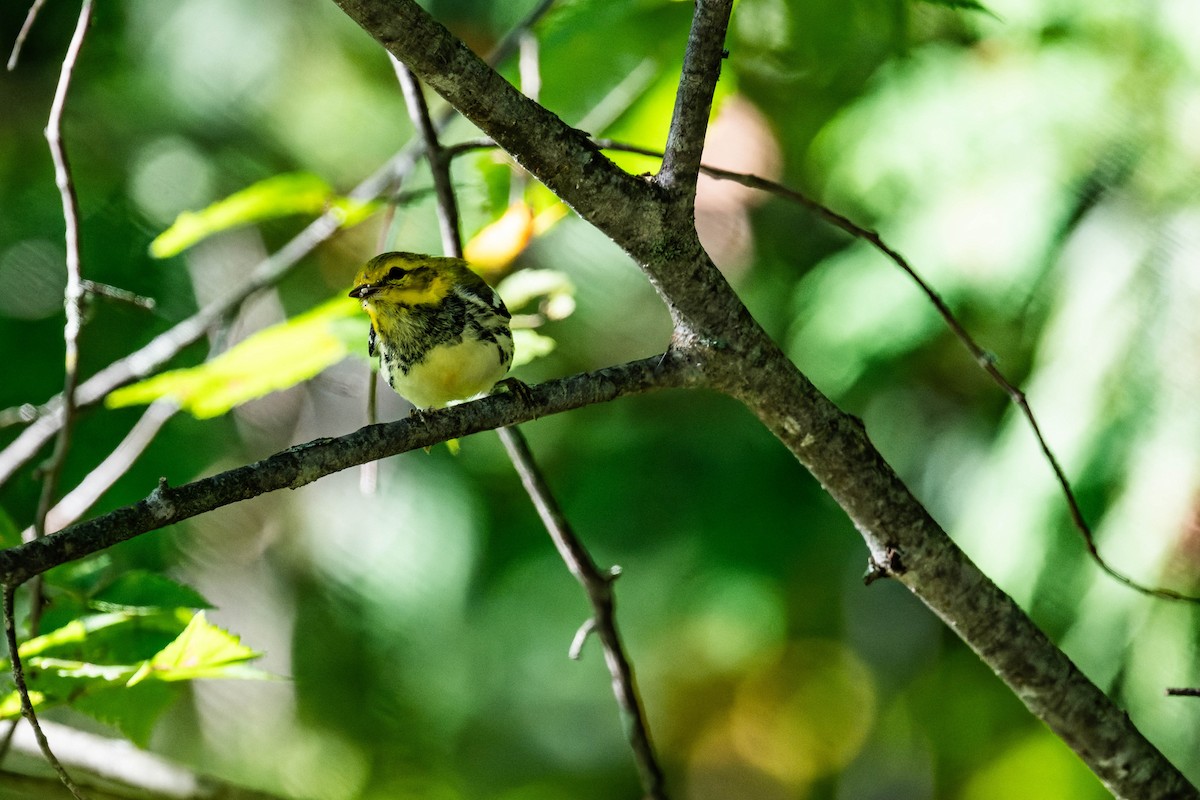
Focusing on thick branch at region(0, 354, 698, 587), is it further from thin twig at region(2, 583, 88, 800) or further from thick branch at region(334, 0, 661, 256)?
thick branch at region(334, 0, 661, 256)

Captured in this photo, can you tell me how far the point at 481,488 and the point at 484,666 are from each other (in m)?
0.38

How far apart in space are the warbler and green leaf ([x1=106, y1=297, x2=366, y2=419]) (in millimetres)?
207

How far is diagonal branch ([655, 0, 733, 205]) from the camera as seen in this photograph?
31.9 inches

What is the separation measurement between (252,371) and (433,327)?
1.08ft

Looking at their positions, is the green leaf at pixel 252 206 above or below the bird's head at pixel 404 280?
below

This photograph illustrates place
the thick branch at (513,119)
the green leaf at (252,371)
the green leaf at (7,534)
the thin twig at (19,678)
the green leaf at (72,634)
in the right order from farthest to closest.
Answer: the green leaf at (252,371)
the green leaf at (7,534)
the green leaf at (72,634)
the thick branch at (513,119)
the thin twig at (19,678)

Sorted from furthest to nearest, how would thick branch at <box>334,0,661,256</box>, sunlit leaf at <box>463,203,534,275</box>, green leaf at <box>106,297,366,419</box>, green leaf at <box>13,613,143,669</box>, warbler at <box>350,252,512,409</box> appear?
warbler at <box>350,252,512,409</box>
sunlit leaf at <box>463,203,534,275</box>
green leaf at <box>106,297,366,419</box>
green leaf at <box>13,613,143,669</box>
thick branch at <box>334,0,661,256</box>

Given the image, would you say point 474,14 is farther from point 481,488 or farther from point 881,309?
point 881,309

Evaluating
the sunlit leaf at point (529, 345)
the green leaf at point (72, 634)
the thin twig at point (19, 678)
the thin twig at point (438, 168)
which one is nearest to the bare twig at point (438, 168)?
the thin twig at point (438, 168)

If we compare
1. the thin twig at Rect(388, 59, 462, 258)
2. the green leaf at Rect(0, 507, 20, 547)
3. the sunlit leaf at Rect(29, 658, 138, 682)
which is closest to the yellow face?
the thin twig at Rect(388, 59, 462, 258)

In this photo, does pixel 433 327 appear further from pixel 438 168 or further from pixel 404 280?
pixel 438 168

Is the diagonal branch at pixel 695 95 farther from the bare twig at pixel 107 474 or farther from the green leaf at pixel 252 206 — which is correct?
the bare twig at pixel 107 474

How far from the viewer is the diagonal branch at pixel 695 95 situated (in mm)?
812

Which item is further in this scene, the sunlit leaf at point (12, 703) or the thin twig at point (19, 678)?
the sunlit leaf at point (12, 703)
